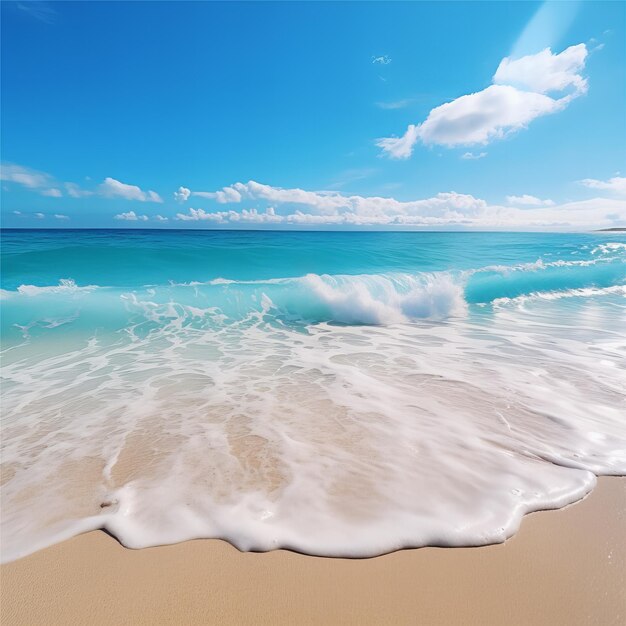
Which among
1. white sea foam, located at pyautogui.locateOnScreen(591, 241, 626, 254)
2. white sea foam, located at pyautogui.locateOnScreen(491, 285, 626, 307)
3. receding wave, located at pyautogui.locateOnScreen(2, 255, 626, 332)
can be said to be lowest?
white sea foam, located at pyautogui.locateOnScreen(491, 285, 626, 307)

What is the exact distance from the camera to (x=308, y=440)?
3.44 meters

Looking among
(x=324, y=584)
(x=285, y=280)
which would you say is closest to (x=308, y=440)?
(x=324, y=584)

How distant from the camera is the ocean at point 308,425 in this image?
2400 millimetres

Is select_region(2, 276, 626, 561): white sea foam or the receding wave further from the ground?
select_region(2, 276, 626, 561): white sea foam

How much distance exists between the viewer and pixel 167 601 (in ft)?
5.99

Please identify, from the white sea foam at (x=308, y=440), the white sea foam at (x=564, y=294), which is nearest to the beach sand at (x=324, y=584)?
the white sea foam at (x=308, y=440)

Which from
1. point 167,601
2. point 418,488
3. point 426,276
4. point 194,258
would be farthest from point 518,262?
point 167,601

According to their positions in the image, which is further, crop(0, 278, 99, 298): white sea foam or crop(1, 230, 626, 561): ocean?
crop(0, 278, 99, 298): white sea foam

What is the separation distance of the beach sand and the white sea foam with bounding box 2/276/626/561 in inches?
4.8

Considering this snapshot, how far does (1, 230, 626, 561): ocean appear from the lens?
240 centimetres

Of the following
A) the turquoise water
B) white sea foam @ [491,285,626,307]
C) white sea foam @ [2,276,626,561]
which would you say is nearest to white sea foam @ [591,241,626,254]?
the turquoise water

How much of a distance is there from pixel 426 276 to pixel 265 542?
16.5 metres

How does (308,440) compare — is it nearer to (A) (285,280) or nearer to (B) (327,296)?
(B) (327,296)

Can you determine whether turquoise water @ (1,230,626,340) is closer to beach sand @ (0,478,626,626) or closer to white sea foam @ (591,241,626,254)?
white sea foam @ (591,241,626,254)
